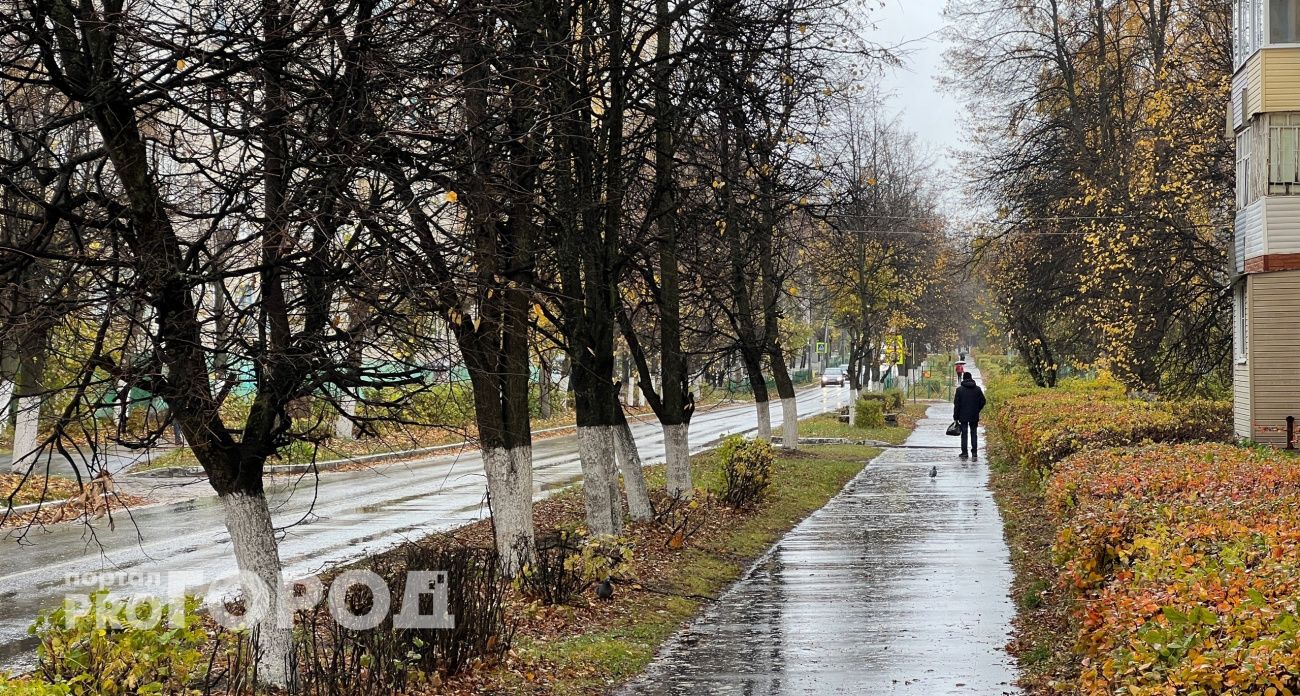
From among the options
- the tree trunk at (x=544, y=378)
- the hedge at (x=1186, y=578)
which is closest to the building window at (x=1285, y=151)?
the tree trunk at (x=544, y=378)

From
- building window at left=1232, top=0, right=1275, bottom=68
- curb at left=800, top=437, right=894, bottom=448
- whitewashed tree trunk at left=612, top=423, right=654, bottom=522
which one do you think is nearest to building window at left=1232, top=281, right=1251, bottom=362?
building window at left=1232, top=0, right=1275, bottom=68

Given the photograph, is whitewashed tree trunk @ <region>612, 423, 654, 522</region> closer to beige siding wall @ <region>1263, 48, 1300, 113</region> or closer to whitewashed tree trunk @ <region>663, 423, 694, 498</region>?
whitewashed tree trunk @ <region>663, 423, 694, 498</region>

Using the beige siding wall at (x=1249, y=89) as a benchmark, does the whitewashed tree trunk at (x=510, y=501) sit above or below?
below

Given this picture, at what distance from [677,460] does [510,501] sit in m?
6.62

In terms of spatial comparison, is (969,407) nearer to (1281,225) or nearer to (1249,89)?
(1281,225)

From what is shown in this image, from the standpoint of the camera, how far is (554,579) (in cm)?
1101

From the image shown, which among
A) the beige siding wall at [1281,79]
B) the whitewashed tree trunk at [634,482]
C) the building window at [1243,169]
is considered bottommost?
the whitewashed tree trunk at [634,482]

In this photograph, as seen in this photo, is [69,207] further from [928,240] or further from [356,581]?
[928,240]

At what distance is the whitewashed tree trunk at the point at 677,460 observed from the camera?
18.0 metres

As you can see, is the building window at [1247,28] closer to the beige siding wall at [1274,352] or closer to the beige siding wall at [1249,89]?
the beige siding wall at [1249,89]

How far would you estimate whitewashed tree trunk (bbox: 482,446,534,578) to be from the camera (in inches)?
455

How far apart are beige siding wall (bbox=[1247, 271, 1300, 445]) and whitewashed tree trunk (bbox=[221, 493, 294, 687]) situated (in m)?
20.7

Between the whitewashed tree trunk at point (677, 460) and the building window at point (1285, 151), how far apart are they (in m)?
12.4

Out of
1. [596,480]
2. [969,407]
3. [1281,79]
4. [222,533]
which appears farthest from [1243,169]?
[222,533]
